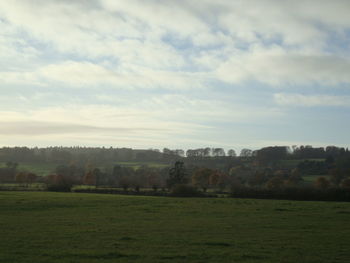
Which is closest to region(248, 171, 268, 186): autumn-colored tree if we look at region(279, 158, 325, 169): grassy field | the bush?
the bush

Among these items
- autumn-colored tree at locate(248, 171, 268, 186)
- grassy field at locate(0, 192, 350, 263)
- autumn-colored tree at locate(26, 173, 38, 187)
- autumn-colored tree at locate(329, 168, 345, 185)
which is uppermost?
autumn-colored tree at locate(329, 168, 345, 185)

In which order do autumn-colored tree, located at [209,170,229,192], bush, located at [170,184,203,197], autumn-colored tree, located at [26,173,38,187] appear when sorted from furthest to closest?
autumn-colored tree, located at [26,173,38,187] → autumn-colored tree, located at [209,170,229,192] → bush, located at [170,184,203,197]

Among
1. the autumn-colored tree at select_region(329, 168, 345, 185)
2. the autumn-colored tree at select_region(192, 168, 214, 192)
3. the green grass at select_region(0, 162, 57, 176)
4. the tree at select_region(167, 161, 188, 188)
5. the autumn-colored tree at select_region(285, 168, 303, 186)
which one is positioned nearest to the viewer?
the autumn-colored tree at select_region(285, 168, 303, 186)

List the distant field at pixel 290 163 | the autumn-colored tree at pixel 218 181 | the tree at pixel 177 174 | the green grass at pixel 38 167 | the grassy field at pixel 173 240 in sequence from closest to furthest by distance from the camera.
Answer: the grassy field at pixel 173 240 < the tree at pixel 177 174 < the autumn-colored tree at pixel 218 181 < the green grass at pixel 38 167 < the distant field at pixel 290 163

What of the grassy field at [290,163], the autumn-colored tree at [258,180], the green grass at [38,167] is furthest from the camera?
the grassy field at [290,163]

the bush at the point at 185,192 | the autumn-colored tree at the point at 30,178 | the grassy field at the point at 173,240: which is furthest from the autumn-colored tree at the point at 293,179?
the autumn-colored tree at the point at 30,178

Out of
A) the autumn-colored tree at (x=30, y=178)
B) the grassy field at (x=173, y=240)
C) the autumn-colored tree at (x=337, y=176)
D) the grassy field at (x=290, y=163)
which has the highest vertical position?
the grassy field at (x=290, y=163)

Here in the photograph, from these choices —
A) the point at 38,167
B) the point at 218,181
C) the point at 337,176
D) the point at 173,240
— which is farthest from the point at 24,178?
the point at 173,240

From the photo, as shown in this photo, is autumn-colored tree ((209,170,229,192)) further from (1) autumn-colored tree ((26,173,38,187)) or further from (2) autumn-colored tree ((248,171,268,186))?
(1) autumn-colored tree ((26,173,38,187))

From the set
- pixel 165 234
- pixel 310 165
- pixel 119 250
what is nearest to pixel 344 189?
pixel 165 234

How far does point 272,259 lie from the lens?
1744 cm

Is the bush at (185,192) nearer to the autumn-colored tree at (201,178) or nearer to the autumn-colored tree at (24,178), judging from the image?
the autumn-colored tree at (201,178)

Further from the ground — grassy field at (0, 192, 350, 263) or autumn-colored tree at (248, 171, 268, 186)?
autumn-colored tree at (248, 171, 268, 186)

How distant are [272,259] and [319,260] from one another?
2051mm
